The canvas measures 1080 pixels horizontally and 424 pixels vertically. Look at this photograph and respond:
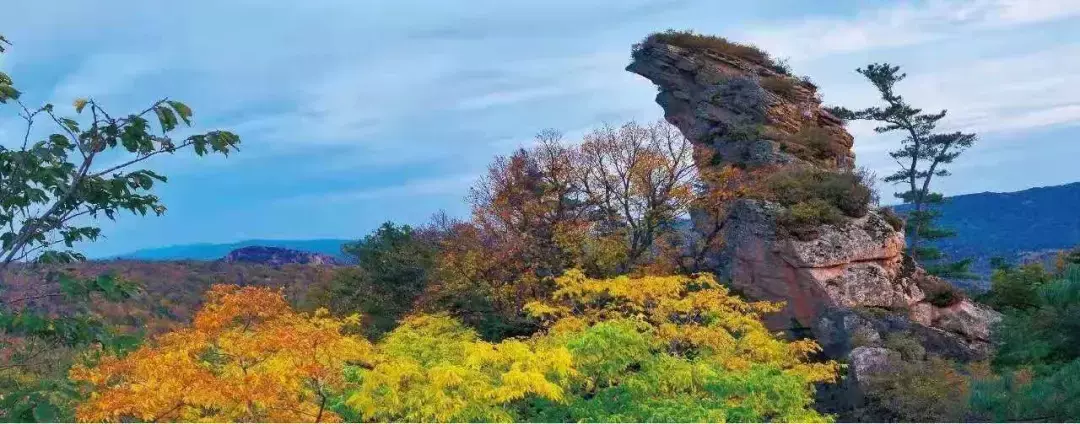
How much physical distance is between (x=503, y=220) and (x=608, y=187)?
3307 mm

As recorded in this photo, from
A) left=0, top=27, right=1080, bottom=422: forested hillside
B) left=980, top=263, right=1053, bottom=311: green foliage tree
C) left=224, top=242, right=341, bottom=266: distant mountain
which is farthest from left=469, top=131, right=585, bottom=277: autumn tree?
left=224, top=242, right=341, bottom=266: distant mountain

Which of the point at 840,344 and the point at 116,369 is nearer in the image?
the point at 116,369

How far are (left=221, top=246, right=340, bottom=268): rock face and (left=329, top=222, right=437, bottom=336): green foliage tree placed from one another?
1816 inches

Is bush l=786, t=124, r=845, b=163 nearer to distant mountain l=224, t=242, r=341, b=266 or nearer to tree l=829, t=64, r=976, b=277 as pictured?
tree l=829, t=64, r=976, b=277

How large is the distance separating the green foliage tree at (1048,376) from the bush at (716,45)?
766 inches

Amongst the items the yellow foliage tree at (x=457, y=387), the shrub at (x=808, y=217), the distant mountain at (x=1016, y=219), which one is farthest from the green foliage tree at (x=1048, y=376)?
the distant mountain at (x=1016, y=219)

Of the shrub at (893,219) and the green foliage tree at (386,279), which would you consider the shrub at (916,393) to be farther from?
the green foliage tree at (386,279)

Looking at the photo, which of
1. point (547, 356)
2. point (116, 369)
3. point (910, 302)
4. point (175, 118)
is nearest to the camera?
point (175, 118)

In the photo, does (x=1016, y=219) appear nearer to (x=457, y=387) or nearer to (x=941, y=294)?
(x=941, y=294)

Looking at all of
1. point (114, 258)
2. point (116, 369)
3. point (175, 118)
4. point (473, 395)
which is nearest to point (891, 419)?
point (473, 395)

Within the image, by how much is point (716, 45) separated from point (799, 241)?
10970mm

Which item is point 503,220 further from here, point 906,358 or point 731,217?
point 906,358

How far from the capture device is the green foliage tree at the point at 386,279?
96.1ft

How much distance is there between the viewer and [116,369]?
29.8 ft
